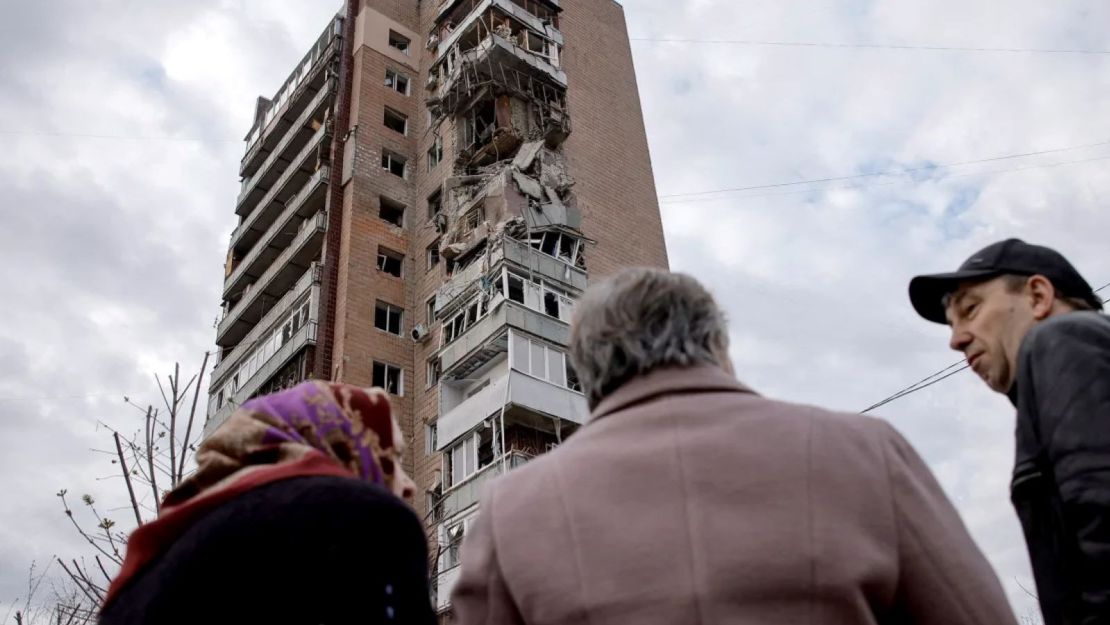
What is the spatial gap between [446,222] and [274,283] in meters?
7.48

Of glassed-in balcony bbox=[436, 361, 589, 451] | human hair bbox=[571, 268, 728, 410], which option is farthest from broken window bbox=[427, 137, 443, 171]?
A: human hair bbox=[571, 268, 728, 410]

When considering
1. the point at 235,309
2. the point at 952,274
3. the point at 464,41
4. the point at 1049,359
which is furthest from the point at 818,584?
the point at 235,309

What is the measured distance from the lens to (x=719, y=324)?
2023 mm

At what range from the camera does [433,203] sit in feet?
90.5

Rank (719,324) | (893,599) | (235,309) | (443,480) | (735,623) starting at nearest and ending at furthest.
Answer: (735,623), (893,599), (719,324), (443,480), (235,309)

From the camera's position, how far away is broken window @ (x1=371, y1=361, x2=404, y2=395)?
920 inches

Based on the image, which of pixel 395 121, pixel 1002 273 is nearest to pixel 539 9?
pixel 395 121

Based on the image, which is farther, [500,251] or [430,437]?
[430,437]

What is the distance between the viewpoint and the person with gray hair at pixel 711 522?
5.16 ft

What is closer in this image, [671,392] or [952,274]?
[671,392]

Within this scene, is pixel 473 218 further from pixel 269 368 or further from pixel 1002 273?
pixel 1002 273

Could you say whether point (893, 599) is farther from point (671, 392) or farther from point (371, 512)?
point (371, 512)

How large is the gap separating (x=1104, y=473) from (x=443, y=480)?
64.7ft

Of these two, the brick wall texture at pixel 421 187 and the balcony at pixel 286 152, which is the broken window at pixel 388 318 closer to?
the brick wall texture at pixel 421 187
